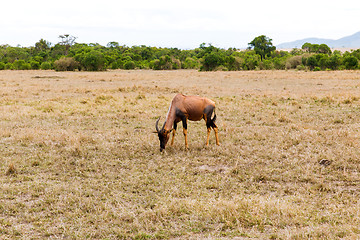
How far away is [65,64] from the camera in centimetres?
5525

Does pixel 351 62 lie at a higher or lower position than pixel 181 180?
higher

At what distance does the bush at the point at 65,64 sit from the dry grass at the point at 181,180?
43.4 m

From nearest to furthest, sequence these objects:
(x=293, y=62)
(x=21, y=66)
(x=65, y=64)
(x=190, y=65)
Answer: (x=65, y=64), (x=21, y=66), (x=293, y=62), (x=190, y=65)

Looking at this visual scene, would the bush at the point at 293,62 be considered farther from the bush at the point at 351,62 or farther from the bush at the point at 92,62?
the bush at the point at 92,62

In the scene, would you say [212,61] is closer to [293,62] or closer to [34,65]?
[293,62]

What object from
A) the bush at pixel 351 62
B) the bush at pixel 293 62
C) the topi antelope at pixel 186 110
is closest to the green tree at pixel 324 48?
the bush at pixel 293 62

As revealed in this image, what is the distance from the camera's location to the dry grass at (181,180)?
5199mm

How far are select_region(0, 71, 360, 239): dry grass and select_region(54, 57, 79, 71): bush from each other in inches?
1709

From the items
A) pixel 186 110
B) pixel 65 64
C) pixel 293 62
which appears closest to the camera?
pixel 186 110

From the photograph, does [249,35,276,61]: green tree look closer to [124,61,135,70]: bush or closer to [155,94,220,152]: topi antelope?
[124,61,135,70]: bush

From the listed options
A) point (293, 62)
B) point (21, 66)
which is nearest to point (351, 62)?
point (293, 62)

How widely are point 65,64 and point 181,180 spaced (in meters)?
53.0

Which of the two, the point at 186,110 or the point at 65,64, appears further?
the point at 65,64

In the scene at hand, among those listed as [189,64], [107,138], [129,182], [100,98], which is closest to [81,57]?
[189,64]
